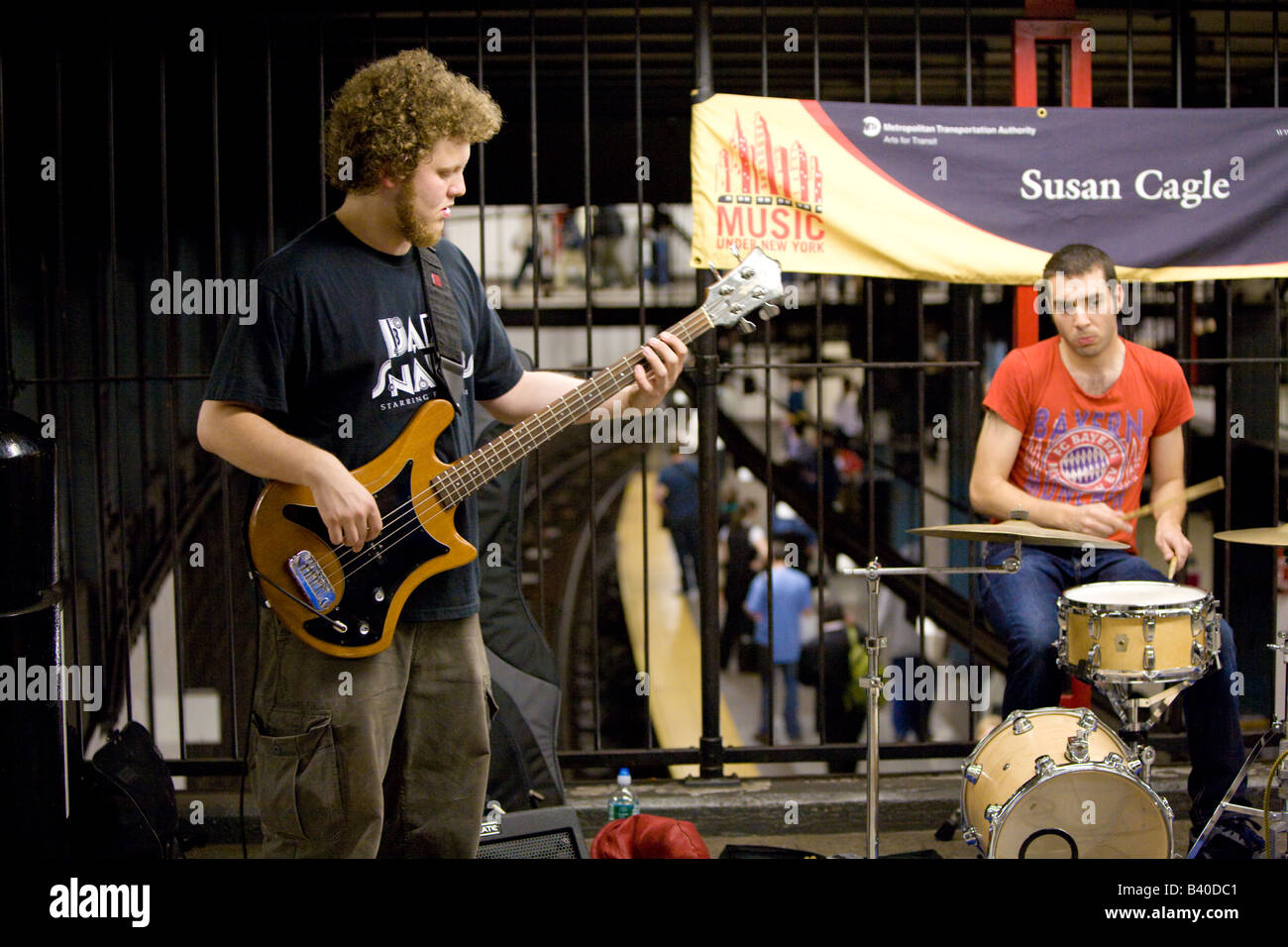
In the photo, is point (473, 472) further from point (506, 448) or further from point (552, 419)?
point (552, 419)

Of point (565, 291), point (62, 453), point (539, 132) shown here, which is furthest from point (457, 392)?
point (565, 291)

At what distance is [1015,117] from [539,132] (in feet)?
13.1

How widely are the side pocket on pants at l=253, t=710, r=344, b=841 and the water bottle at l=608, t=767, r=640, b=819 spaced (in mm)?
1850

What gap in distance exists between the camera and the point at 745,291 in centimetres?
349

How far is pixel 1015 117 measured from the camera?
15.3ft

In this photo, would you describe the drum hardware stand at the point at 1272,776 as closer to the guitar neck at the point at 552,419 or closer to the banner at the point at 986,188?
the banner at the point at 986,188

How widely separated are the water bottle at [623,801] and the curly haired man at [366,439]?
1564 mm

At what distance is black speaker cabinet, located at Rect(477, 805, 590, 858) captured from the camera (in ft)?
11.8

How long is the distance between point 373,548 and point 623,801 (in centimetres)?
198

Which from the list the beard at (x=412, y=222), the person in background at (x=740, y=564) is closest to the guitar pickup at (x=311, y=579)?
the beard at (x=412, y=222)

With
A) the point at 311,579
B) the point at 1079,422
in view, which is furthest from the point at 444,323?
the point at 1079,422

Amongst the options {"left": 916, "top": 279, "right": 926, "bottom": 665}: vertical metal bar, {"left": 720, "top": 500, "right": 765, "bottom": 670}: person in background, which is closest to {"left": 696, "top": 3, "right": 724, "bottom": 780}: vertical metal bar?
{"left": 916, "top": 279, "right": 926, "bottom": 665}: vertical metal bar

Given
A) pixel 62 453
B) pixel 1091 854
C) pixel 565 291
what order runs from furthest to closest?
1. pixel 565 291
2. pixel 62 453
3. pixel 1091 854
